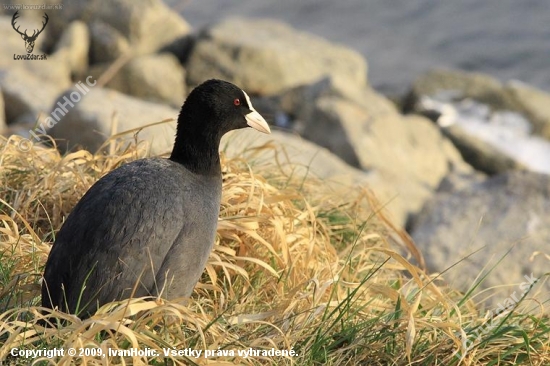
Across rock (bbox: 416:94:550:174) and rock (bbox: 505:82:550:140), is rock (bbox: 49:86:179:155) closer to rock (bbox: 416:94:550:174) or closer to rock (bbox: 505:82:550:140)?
rock (bbox: 416:94:550:174)

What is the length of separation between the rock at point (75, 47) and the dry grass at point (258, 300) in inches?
296

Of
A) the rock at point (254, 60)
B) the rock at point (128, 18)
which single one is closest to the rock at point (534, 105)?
the rock at point (254, 60)

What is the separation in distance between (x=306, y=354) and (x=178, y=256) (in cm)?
62

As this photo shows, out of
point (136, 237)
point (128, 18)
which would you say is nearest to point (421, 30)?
point (128, 18)

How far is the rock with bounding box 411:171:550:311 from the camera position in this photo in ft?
20.8

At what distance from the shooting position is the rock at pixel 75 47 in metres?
12.3

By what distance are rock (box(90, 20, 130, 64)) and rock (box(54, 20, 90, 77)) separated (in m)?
0.15

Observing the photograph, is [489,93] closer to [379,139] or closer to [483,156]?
[483,156]

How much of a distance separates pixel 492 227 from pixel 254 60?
642 cm

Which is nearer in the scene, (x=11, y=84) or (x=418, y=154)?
(x=11, y=84)

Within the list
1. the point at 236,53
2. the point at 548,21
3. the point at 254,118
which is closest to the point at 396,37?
the point at 548,21

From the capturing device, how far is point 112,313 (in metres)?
3.18

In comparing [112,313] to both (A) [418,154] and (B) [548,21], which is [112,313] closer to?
(A) [418,154]

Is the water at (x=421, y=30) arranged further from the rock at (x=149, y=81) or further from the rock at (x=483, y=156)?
the rock at (x=149, y=81)
